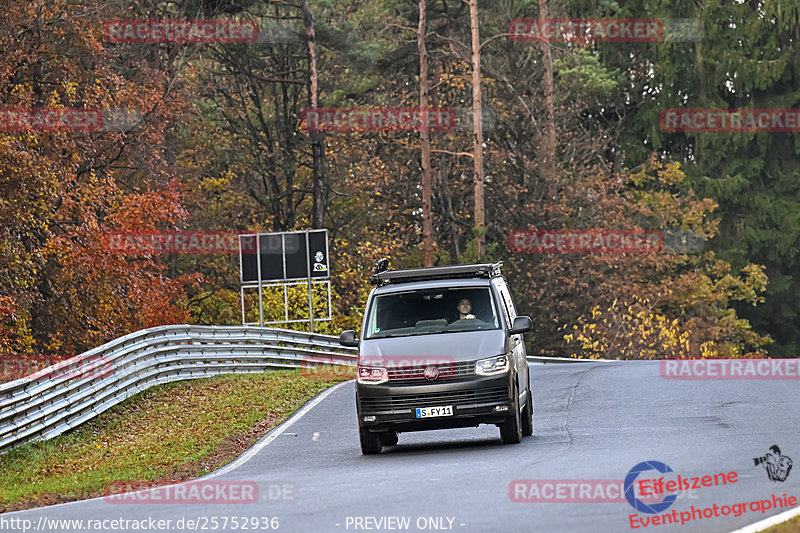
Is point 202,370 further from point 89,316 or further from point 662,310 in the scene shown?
point 662,310

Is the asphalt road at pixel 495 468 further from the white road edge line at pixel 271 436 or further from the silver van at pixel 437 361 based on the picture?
the silver van at pixel 437 361

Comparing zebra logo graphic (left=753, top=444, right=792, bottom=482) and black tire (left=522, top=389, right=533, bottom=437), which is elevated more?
zebra logo graphic (left=753, top=444, right=792, bottom=482)

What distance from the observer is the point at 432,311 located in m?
17.2

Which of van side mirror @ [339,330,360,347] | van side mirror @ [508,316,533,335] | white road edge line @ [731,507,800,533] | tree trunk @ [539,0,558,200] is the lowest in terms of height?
white road edge line @ [731,507,800,533]

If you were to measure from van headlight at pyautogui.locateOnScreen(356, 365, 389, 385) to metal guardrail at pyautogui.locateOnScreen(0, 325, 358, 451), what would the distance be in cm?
607

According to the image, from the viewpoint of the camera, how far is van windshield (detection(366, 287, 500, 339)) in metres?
16.9

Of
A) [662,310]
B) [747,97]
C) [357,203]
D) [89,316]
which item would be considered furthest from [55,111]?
[747,97]

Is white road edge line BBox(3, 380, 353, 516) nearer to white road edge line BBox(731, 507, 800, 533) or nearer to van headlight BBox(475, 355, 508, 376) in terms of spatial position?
van headlight BBox(475, 355, 508, 376)

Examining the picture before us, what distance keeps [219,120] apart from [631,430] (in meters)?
42.6

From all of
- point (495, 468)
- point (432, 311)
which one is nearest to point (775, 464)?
point (495, 468)

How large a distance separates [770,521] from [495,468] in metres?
4.35
